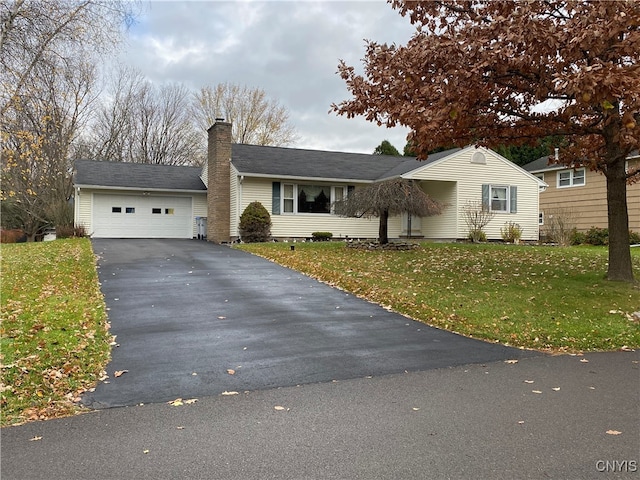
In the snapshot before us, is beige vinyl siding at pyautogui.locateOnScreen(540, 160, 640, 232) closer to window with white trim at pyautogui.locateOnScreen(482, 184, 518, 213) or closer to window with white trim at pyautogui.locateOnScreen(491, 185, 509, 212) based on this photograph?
window with white trim at pyautogui.locateOnScreen(482, 184, 518, 213)

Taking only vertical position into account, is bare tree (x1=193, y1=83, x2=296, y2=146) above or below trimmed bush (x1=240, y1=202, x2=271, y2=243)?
above

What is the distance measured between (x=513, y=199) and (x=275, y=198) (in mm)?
11379

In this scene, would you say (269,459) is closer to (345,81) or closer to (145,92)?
(345,81)

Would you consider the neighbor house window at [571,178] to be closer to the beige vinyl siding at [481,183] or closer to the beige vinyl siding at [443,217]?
the beige vinyl siding at [481,183]

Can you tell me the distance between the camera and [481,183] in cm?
2327

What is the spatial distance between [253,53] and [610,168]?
1172 cm

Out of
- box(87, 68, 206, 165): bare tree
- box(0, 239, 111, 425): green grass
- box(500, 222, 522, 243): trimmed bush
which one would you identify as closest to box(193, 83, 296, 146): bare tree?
box(87, 68, 206, 165): bare tree

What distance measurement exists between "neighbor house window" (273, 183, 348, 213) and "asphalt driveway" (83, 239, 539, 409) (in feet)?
32.7

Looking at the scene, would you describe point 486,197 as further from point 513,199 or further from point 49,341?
point 49,341

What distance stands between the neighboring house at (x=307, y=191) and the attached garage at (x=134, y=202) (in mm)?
47

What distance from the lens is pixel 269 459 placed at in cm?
352

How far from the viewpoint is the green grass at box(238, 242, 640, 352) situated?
7.61 meters

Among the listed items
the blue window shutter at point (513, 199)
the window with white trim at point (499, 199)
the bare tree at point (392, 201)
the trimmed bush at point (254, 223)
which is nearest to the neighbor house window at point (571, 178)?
the blue window shutter at point (513, 199)

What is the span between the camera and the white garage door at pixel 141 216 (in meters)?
23.4
